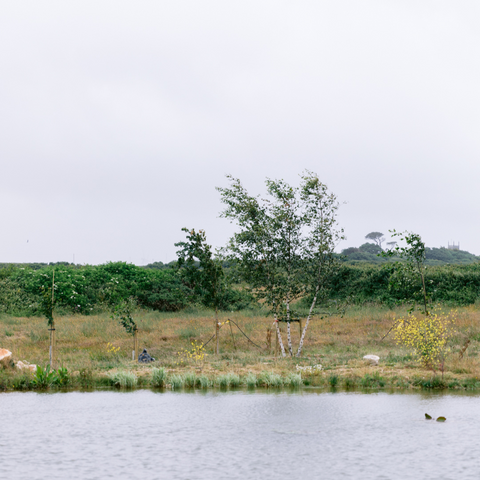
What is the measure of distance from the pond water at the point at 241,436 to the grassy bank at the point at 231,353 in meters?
1.92

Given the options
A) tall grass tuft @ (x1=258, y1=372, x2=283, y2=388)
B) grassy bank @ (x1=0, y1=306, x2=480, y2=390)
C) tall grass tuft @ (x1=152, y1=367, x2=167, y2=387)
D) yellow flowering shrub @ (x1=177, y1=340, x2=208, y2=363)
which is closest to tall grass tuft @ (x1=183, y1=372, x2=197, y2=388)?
grassy bank @ (x1=0, y1=306, x2=480, y2=390)

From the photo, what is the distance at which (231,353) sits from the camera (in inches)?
1099

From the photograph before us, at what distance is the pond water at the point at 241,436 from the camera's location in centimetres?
1025

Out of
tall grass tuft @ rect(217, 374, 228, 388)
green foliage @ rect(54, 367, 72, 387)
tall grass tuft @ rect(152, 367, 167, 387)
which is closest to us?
tall grass tuft @ rect(217, 374, 228, 388)

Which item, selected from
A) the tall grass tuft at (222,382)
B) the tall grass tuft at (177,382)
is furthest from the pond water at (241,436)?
the tall grass tuft at (177,382)

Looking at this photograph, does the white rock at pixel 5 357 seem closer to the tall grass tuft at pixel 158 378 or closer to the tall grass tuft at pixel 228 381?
the tall grass tuft at pixel 158 378

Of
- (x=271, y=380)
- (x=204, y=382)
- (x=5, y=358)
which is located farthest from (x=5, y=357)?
(x=271, y=380)

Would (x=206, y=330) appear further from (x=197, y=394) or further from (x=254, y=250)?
(x=197, y=394)

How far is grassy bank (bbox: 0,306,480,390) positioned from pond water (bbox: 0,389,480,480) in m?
1.92

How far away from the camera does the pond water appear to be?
10.2 meters

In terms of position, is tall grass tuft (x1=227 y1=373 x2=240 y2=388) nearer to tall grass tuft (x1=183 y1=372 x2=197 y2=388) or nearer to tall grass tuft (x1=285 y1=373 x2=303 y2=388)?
tall grass tuft (x1=183 y1=372 x2=197 y2=388)

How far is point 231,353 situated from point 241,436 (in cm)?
1511

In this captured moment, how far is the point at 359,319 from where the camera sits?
36.5 m

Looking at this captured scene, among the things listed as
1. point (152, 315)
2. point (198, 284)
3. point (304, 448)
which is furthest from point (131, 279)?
point (304, 448)
